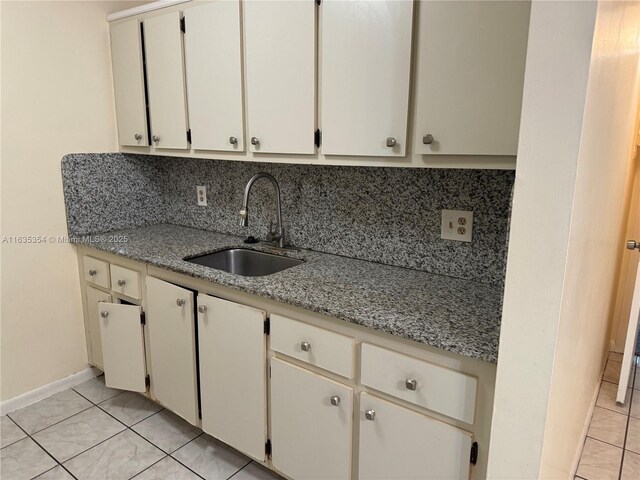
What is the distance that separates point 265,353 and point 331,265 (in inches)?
17.6

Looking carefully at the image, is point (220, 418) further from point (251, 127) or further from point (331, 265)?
point (251, 127)

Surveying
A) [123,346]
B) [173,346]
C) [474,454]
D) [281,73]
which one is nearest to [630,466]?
[474,454]

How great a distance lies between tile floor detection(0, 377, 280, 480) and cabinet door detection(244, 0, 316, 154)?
1325 mm

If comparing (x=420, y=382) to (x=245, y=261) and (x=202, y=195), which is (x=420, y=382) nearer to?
(x=245, y=261)

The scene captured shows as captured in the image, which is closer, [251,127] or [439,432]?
[439,432]

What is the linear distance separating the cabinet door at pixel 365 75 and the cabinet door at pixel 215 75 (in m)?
0.44

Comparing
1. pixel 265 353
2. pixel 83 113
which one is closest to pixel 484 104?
pixel 265 353

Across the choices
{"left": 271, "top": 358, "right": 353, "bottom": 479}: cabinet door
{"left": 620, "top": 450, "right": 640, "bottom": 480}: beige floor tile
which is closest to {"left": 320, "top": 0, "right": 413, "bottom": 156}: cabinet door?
{"left": 271, "top": 358, "right": 353, "bottom": 479}: cabinet door

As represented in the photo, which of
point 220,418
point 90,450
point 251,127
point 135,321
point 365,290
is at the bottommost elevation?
point 90,450

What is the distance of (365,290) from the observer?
151 centimetres

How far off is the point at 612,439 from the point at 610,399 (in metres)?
0.38

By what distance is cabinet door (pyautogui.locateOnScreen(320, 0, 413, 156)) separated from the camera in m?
1.36

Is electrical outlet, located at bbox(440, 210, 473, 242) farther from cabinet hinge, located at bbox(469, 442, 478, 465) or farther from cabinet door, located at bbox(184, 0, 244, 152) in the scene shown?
cabinet door, located at bbox(184, 0, 244, 152)

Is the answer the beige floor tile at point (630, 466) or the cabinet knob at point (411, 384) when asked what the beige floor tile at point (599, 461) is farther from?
the cabinet knob at point (411, 384)
